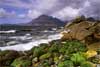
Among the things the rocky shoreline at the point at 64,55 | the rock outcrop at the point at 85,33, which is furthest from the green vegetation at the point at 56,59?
the rock outcrop at the point at 85,33

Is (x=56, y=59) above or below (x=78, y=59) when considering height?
below

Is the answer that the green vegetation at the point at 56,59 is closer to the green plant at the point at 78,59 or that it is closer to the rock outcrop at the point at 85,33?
the green plant at the point at 78,59

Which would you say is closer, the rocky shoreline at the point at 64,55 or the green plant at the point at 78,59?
the green plant at the point at 78,59

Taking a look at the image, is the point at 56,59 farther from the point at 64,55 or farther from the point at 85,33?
the point at 85,33

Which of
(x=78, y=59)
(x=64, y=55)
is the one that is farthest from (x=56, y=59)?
(x=78, y=59)

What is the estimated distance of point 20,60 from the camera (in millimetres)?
13562

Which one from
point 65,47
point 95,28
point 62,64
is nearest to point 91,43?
point 95,28

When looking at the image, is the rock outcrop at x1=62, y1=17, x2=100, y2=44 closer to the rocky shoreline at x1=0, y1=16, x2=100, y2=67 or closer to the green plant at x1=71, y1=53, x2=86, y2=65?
the rocky shoreline at x1=0, y1=16, x2=100, y2=67

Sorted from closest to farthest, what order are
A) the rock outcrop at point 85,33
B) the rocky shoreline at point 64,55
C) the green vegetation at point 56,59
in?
the green vegetation at point 56,59
the rocky shoreline at point 64,55
the rock outcrop at point 85,33

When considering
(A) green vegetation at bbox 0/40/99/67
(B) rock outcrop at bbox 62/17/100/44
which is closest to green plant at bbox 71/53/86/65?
(A) green vegetation at bbox 0/40/99/67

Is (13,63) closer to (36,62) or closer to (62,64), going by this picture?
(36,62)

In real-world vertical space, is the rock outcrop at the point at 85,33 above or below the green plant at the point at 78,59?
above

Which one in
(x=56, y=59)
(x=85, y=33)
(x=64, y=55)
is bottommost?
(x=56, y=59)

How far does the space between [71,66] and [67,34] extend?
10208mm
